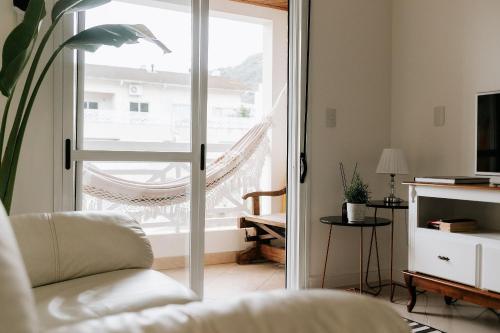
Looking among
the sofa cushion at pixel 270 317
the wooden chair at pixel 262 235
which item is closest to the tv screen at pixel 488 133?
the wooden chair at pixel 262 235

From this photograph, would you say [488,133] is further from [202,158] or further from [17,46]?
[17,46]

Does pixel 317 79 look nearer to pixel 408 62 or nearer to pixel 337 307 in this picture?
pixel 408 62

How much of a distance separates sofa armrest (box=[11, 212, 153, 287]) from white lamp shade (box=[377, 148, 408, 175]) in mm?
1858

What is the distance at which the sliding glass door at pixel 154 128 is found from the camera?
2686 mm

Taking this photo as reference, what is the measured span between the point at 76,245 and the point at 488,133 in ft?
7.52

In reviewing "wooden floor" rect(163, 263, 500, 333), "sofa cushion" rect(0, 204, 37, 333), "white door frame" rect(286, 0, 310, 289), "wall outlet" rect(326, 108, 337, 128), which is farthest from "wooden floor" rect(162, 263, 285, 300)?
"sofa cushion" rect(0, 204, 37, 333)

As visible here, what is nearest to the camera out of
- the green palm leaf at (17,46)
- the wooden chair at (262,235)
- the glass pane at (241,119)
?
the green palm leaf at (17,46)

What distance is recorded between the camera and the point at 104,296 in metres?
1.49

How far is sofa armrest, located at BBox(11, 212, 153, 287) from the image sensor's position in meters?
1.69

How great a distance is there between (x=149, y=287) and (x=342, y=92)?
7.63ft

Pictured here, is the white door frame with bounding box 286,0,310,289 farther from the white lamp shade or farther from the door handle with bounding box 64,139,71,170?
the door handle with bounding box 64,139,71,170

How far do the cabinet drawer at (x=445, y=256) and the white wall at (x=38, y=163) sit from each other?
2.19m

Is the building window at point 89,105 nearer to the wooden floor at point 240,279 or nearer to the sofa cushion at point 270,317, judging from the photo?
the wooden floor at point 240,279

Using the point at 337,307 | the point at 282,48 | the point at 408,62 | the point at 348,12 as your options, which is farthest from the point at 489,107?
the point at 282,48
